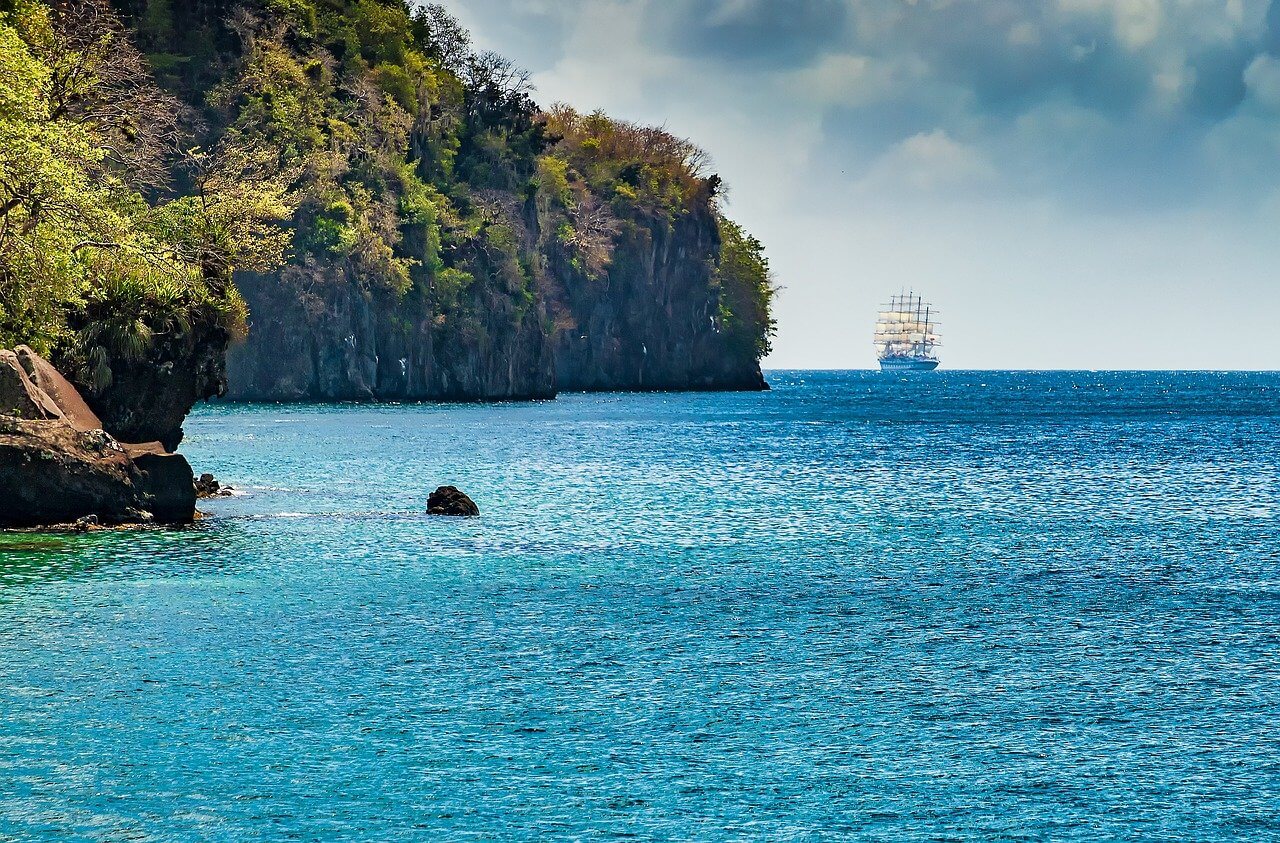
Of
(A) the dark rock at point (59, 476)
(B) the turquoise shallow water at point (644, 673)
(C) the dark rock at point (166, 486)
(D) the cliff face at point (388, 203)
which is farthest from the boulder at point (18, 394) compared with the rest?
(D) the cliff face at point (388, 203)

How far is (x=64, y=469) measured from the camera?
88.4 ft

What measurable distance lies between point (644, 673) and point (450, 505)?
663 inches

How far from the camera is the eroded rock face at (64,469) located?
87.1 ft

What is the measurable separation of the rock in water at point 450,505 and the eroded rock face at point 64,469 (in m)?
5.69

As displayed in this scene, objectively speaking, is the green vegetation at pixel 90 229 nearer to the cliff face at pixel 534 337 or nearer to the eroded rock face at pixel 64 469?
the eroded rock face at pixel 64 469

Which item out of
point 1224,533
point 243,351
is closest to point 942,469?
point 1224,533

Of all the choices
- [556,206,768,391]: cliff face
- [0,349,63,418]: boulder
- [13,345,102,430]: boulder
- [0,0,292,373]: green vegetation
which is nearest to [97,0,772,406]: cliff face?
[556,206,768,391]: cliff face

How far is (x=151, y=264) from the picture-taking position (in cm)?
3397

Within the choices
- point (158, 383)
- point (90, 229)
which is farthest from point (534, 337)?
point (90, 229)

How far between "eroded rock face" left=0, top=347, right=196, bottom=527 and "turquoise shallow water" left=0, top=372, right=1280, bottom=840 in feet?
4.83

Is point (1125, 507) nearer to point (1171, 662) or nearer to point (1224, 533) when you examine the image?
point (1224, 533)

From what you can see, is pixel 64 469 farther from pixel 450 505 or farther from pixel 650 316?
pixel 650 316

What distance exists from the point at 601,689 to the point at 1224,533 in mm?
20952

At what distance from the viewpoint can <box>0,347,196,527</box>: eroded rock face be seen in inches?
1045
